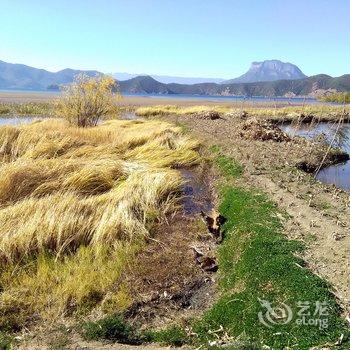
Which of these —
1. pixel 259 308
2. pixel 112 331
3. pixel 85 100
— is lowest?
pixel 112 331

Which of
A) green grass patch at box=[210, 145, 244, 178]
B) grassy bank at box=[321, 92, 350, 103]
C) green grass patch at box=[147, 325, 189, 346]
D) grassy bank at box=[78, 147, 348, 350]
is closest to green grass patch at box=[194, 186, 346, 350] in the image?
grassy bank at box=[78, 147, 348, 350]

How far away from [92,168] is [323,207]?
5.49 m

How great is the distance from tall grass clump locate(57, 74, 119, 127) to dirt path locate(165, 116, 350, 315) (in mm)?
9225

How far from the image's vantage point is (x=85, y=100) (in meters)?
22.2

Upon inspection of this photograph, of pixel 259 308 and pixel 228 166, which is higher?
pixel 228 166

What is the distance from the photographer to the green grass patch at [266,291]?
4625mm

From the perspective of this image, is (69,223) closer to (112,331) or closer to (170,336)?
(112,331)

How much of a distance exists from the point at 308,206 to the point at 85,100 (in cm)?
1626

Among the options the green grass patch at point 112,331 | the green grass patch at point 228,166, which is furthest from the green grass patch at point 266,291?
the green grass patch at point 228,166

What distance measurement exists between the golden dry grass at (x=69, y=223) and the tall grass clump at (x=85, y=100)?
868cm

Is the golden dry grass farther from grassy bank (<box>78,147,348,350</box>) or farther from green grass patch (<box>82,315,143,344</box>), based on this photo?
grassy bank (<box>78,147,348,350</box>)

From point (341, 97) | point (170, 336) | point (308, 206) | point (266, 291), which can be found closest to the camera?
point (170, 336)

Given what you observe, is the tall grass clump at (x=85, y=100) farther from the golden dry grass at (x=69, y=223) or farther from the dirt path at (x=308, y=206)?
the dirt path at (x=308, y=206)

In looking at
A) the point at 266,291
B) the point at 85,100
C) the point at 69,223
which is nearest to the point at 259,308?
the point at 266,291
